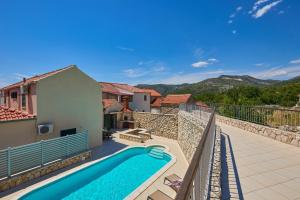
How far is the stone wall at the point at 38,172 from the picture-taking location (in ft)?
32.7

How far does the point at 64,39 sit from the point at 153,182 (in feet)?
61.2

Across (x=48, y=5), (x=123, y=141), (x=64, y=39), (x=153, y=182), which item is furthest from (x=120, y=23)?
(x=153, y=182)

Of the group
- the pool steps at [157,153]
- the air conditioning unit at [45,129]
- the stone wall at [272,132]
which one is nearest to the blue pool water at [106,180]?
the pool steps at [157,153]

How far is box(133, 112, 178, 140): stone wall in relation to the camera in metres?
23.4

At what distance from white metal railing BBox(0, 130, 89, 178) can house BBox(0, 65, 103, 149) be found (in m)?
1.37

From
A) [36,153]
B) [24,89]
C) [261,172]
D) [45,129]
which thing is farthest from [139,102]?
[261,172]

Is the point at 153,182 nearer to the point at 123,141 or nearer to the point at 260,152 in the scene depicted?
the point at 260,152

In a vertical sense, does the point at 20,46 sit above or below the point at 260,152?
above

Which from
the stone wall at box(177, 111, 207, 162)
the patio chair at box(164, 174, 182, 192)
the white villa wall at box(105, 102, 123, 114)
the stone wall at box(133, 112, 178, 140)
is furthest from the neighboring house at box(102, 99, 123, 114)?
the patio chair at box(164, 174, 182, 192)

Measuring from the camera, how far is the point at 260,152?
7059 mm

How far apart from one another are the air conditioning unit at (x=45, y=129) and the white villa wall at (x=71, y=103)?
475 millimetres

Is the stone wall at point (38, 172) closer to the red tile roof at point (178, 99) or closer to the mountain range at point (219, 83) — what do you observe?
the red tile roof at point (178, 99)

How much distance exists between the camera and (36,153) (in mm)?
11742

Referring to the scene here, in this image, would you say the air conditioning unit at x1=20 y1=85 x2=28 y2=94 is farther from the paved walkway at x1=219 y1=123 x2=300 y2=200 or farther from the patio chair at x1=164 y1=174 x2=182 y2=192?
the paved walkway at x1=219 y1=123 x2=300 y2=200
